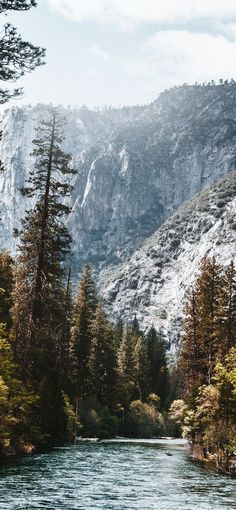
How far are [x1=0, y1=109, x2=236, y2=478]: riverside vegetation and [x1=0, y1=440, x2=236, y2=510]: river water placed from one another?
3.29 m

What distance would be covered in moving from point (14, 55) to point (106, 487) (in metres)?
17.0

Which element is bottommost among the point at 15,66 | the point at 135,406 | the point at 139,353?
the point at 135,406

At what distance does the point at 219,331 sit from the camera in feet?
164

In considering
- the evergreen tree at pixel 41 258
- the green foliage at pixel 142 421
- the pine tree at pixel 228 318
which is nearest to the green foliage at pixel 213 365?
the pine tree at pixel 228 318

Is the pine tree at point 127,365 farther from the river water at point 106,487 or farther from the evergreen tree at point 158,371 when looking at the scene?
the river water at point 106,487

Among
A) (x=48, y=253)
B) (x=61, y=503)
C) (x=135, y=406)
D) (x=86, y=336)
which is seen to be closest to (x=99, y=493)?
(x=61, y=503)

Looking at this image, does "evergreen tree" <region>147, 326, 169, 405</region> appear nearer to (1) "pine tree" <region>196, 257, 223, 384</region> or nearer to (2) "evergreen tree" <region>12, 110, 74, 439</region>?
(1) "pine tree" <region>196, 257, 223, 384</region>

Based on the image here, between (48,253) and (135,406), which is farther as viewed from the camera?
(135,406)

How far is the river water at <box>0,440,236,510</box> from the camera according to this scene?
1889 centimetres

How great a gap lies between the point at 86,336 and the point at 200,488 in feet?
190

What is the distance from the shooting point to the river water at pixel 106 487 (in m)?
18.9

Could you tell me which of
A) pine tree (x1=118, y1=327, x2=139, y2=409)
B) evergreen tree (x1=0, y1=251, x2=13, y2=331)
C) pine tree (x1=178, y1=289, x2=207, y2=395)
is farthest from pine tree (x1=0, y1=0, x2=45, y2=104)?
pine tree (x1=118, y1=327, x2=139, y2=409)

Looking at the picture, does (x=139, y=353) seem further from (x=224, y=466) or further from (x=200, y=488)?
(x=200, y=488)

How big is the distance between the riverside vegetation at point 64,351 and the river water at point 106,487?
3.29 metres
